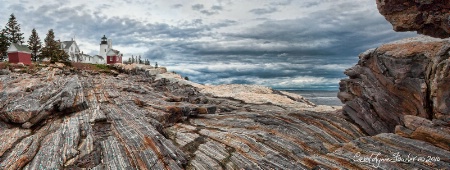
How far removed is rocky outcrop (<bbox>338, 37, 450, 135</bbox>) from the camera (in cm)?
1586

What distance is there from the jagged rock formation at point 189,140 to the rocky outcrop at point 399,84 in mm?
1660

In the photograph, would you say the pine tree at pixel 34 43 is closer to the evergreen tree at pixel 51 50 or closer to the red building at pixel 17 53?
the evergreen tree at pixel 51 50

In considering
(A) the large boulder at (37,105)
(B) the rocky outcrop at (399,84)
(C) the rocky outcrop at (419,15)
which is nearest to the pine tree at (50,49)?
(A) the large boulder at (37,105)

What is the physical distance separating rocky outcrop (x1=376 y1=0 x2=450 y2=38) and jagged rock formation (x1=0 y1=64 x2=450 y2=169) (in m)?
5.72

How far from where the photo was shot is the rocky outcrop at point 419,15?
1515cm

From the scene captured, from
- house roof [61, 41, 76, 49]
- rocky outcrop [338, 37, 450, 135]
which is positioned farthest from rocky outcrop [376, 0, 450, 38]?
house roof [61, 41, 76, 49]

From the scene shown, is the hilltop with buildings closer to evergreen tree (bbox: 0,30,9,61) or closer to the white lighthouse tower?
evergreen tree (bbox: 0,30,9,61)

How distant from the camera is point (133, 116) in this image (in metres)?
25.4

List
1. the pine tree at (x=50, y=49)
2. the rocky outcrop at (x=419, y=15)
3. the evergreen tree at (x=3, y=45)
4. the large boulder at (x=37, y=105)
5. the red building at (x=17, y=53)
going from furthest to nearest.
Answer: the pine tree at (x=50, y=49) → the evergreen tree at (x=3, y=45) → the red building at (x=17, y=53) → the large boulder at (x=37, y=105) → the rocky outcrop at (x=419, y=15)

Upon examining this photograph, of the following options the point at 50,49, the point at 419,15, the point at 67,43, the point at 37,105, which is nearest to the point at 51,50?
the point at 50,49

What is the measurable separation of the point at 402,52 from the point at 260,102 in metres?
22.3

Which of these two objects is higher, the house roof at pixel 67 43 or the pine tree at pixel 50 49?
the house roof at pixel 67 43

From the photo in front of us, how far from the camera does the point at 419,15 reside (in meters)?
16.3

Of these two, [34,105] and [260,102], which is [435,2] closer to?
[260,102]
